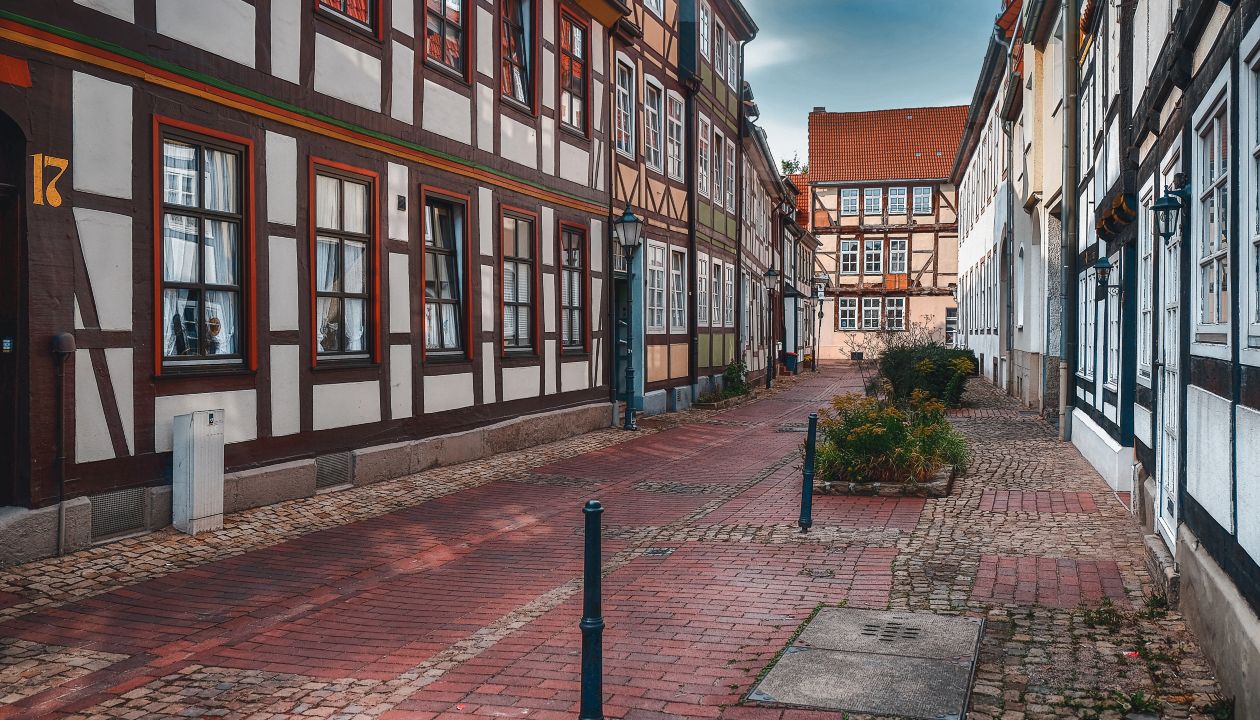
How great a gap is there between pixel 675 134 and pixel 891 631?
53.9 ft

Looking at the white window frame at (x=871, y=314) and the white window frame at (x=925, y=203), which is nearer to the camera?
the white window frame at (x=925, y=203)

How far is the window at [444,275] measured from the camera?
39.3ft

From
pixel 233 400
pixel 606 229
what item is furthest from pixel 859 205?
pixel 233 400

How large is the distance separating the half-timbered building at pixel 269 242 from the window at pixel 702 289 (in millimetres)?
7645

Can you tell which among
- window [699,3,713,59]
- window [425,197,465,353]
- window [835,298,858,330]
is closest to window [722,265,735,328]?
window [699,3,713,59]

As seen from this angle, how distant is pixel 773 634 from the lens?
557cm

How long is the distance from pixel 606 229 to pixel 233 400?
→ 906cm

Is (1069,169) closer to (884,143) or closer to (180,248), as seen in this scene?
(180,248)

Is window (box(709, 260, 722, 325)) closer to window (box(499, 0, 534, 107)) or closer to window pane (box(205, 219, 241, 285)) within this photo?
window (box(499, 0, 534, 107))

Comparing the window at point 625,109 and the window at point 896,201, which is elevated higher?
the window at point 896,201

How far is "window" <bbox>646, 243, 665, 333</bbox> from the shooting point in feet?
63.3

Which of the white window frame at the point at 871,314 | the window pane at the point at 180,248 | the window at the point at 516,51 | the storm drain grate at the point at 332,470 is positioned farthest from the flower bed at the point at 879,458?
the white window frame at the point at 871,314

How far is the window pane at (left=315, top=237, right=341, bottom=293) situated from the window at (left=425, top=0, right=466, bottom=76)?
2.68 m

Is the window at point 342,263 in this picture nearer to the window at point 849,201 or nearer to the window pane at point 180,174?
the window pane at point 180,174
